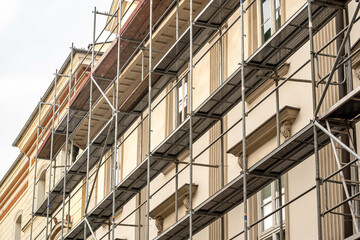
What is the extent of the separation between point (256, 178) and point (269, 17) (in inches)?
164

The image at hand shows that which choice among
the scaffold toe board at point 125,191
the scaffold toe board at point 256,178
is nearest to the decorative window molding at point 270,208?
the scaffold toe board at point 256,178

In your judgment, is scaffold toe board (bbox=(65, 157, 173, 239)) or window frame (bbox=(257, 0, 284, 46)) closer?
window frame (bbox=(257, 0, 284, 46))

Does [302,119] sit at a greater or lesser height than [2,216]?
lesser

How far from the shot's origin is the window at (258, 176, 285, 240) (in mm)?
16500

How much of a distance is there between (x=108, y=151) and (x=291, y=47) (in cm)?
1149

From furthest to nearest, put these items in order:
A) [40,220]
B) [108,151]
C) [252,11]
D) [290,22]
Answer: [40,220] → [108,151] → [252,11] → [290,22]

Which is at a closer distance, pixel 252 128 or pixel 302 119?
pixel 302 119

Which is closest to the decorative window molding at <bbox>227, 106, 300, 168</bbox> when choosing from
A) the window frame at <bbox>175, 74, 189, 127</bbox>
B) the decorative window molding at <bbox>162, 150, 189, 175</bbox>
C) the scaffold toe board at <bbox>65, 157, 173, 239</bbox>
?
the scaffold toe board at <bbox>65, 157, 173, 239</bbox>

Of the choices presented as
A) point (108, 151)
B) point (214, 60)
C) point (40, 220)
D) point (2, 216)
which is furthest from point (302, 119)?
point (2, 216)

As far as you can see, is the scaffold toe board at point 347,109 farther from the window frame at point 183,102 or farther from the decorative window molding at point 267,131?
the window frame at point 183,102

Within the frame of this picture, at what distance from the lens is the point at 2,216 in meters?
41.9

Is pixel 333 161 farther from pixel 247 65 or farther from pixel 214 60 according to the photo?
pixel 214 60

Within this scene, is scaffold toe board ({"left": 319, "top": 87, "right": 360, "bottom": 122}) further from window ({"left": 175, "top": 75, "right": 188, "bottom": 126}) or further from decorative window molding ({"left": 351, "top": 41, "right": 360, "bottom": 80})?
window ({"left": 175, "top": 75, "right": 188, "bottom": 126})

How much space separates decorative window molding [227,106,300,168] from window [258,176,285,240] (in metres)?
0.80
